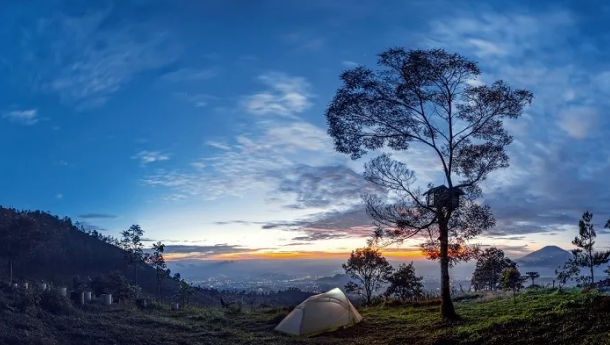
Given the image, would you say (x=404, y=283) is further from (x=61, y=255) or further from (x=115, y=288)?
(x=61, y=255)

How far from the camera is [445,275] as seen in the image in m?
23.6

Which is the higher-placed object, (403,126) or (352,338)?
(403,126)

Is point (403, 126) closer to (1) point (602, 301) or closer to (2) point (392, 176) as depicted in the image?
(2) point (392, 176)

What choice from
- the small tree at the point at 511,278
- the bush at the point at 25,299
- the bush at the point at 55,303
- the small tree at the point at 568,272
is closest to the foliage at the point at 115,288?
the bush at the point at 55,303

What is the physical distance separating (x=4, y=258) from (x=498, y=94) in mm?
74285

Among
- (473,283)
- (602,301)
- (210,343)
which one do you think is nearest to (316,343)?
(210,343)

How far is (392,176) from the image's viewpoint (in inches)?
1005

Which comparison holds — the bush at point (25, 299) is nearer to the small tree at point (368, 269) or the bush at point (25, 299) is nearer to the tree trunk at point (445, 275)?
the tree trunk at point (445, 275)

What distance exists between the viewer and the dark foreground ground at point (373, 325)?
1597 centimetres

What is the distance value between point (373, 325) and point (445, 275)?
4.69 meters

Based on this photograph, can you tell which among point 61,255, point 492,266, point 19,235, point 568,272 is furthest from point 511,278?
point 61,255

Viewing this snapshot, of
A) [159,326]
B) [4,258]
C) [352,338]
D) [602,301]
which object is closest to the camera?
[602,301]

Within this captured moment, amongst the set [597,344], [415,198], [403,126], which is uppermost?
[403,126]

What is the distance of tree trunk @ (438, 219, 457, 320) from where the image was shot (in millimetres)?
22737
